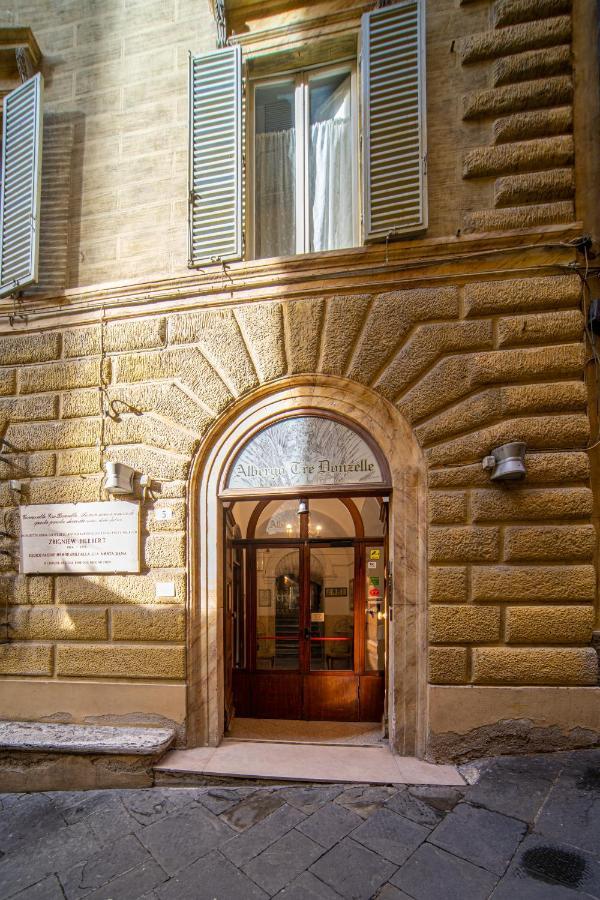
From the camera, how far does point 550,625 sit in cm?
370

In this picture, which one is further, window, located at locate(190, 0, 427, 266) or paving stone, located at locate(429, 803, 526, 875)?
window, located at locate(190, 0, 427, 266)

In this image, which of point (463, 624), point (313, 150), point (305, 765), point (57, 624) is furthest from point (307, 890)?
point (313, 150)

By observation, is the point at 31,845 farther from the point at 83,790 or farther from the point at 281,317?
the point at 281,317

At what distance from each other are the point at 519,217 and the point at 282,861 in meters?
5.08

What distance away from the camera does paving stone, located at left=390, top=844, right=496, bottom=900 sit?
8.02ft

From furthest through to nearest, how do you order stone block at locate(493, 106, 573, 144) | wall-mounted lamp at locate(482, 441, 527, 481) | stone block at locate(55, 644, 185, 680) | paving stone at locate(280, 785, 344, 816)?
stone block at locate(55, 644, 185, 680), stone block at locate(493, 106, 573, 144), wall-mounted lamp at locate(482, 441, 527, 481), paving stone at locate(280, 785, 344, 816)

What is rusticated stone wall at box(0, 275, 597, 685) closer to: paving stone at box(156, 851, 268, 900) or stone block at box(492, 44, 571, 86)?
paving stone at box(156, 851, 268, 900)

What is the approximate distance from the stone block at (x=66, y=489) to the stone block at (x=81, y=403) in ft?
2.13

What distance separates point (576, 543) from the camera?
12.2ft

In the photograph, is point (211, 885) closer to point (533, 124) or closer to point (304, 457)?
point (304, 457)

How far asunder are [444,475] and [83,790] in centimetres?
395

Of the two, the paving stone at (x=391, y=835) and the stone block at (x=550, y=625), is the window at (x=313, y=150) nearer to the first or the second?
the stone block at (x=550, y=625)

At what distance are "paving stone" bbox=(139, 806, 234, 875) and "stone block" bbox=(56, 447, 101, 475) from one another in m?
2.97

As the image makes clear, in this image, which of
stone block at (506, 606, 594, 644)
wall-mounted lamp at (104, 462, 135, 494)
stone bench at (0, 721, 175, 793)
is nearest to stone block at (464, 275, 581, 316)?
stone block at (506, 606, 594, 644)
